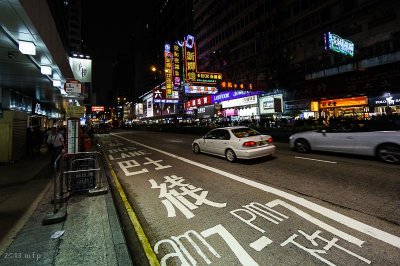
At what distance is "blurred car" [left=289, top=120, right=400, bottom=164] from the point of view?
8555 millimetres

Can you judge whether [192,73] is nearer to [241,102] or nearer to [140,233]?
[241,102]

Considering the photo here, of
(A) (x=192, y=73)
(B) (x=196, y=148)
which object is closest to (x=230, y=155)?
(B) (x=196, y=148)

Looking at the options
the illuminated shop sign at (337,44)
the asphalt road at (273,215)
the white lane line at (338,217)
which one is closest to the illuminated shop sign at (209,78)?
the illuminated shop sign at (337,44)

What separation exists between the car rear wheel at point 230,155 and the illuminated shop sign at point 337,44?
16456 mm

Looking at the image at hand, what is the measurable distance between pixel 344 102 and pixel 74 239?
25232 mm

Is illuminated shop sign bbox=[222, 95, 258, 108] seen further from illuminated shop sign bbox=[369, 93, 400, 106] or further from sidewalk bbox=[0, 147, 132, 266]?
sidewalk bbox=[0, 147, 132, 266]

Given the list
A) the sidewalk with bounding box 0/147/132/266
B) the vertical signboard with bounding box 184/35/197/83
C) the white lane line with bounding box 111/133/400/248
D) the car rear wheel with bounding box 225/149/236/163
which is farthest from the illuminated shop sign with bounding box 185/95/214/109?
the sidewalk with bounding box 0/147/132/266

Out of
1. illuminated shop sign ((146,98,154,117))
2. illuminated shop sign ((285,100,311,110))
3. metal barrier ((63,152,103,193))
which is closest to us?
metal barrier ((63,152,103,193))

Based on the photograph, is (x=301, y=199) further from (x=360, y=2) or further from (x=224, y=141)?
(x=360, y=2)

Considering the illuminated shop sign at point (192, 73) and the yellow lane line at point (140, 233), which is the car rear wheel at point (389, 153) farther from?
the illuminated shop sign at point (192, 73)

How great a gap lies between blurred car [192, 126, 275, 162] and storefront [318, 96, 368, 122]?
12823mm

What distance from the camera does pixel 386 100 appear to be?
1923 cm

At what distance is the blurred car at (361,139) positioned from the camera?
855 centimetres

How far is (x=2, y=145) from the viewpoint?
1106 centimetres
